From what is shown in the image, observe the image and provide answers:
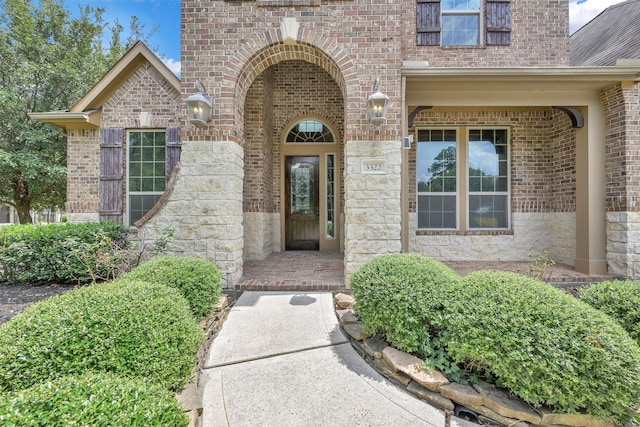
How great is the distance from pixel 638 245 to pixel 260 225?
6.89 metres

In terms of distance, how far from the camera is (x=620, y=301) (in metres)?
2.45

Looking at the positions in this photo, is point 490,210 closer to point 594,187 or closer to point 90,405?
A: point 594,187

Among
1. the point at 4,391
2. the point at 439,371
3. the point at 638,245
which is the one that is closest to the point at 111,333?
the point at 4,391

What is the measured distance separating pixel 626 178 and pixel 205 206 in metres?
6.86

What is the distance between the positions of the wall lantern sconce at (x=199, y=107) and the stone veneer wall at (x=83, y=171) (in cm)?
345

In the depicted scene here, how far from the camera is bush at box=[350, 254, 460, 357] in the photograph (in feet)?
7.67

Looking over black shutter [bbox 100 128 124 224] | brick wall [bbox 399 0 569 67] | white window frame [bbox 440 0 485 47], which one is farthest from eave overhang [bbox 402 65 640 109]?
black shutter [bbox 100 128 124 224]

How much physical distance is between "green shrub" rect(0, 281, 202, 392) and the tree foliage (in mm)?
9381

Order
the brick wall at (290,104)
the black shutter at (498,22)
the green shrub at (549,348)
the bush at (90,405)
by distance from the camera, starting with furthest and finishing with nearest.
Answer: the brick wall at (290,104) < the black shutter at (498,22) < the green shrub at (549,348) < the bush at (90,405)

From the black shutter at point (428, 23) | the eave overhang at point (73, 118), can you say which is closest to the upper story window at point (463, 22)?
the black shutter at point (428, 23)

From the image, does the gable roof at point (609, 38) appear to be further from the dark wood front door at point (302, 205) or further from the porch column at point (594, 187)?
the dark wood front door at point (302, 205)

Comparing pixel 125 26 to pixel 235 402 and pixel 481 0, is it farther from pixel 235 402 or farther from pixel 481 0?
pixel 235 402

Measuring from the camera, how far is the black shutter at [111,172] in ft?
19.3

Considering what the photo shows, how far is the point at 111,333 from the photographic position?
1.72m
